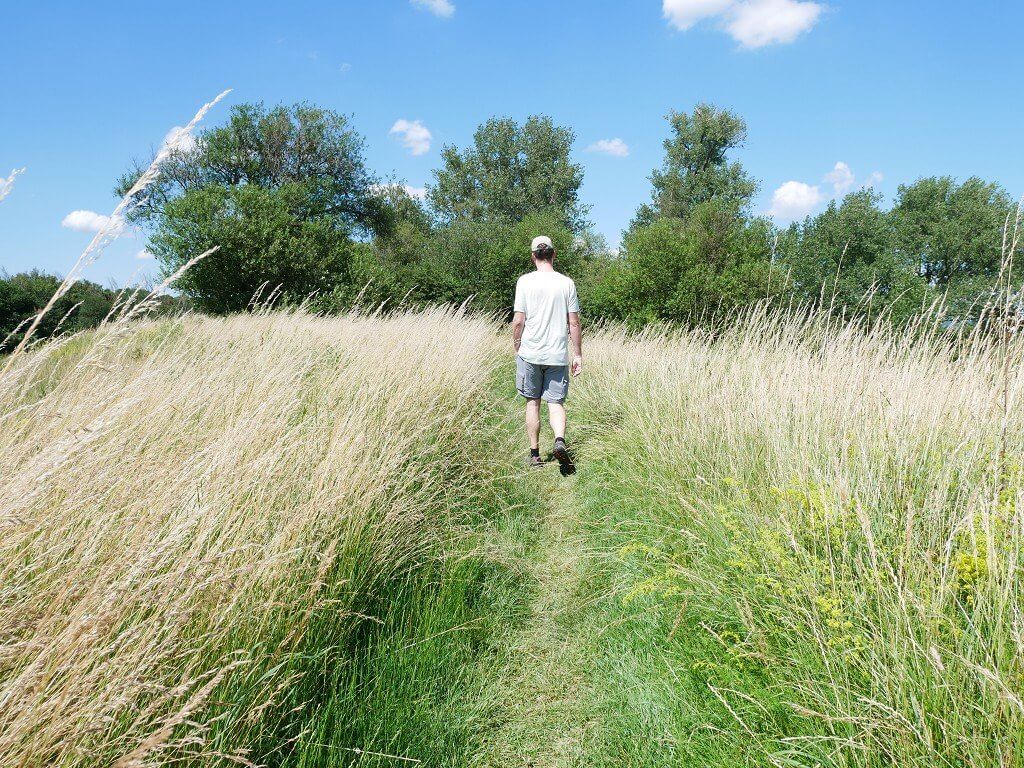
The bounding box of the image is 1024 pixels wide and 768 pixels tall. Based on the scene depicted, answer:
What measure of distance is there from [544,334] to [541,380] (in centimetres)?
57

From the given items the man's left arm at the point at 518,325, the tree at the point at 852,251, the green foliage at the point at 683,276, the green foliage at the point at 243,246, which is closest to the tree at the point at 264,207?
the green foliage at the point at 243,246

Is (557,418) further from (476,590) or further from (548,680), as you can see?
(548,680)

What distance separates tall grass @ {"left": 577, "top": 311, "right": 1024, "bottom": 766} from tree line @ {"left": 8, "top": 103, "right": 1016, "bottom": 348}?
4.69m

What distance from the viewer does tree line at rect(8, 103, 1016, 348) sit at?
60.0 ft

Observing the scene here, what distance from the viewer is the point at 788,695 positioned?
6.46ft

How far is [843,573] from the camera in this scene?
2047mm

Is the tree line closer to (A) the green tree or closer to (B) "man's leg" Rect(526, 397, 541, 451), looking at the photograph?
(A) the green tree

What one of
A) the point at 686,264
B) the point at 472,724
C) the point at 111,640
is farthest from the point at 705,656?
the point at 686,264

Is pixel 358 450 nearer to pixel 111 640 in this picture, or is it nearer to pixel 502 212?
pixel 111 640

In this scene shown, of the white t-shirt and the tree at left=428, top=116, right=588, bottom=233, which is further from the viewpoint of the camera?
the tree at left=428, top=116, right=588, bottom=233

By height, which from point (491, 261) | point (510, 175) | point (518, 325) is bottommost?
point (518, 325)

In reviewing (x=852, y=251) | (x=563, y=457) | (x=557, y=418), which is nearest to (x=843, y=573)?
(x=563, y=457)


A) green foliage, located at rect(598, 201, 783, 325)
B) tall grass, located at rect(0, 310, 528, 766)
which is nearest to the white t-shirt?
tall grass, located at rect(0, 310, 528, 766)

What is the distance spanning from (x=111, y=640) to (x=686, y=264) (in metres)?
18.3
